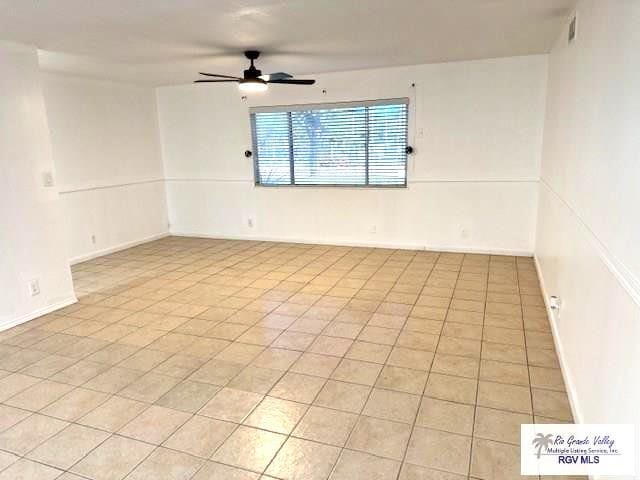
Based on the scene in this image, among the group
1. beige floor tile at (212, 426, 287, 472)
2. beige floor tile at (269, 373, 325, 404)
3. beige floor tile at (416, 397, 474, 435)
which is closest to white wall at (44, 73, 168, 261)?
beige floor tile at (269, 373, 325, 404)

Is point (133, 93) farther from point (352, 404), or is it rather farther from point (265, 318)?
point (352, 404)

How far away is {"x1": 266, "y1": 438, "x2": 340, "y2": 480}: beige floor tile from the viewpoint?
6.05 ft

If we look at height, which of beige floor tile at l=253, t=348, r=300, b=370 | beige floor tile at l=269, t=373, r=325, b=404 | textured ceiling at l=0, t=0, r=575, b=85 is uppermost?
textured ceiling at l=0, t=0, r=575, b=85

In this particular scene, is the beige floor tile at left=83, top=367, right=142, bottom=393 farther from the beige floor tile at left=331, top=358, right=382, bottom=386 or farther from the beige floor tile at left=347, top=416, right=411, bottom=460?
the beige floor tile at left=347, top=416, right=411, bottom=460

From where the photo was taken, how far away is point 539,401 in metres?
2.29

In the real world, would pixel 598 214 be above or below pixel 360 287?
above

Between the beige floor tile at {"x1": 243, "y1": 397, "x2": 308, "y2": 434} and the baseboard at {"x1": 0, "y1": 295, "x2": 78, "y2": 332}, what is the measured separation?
2.48 m

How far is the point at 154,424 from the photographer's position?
87.2 inches

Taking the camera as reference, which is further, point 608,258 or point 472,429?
point 472,429

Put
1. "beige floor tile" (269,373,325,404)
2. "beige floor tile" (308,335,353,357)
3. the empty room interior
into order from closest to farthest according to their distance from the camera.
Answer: the empty room interior < "beige floor tile" (269,373,325,404) < "beige floor tile" (308,335,353,357)

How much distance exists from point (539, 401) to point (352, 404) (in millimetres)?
1000

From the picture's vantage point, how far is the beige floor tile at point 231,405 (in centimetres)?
227

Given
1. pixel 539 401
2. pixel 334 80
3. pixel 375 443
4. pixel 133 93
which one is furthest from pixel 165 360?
pixel 133 93

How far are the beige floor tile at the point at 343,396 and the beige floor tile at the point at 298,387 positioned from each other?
5cm
